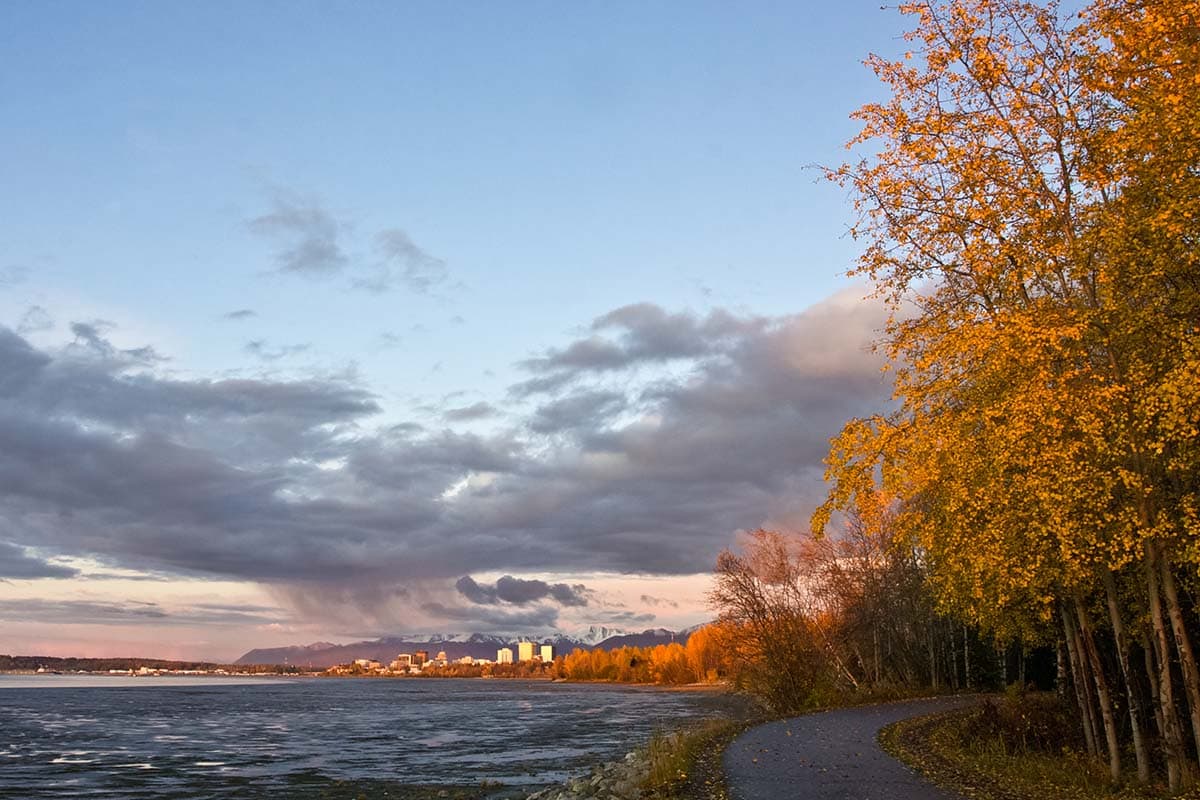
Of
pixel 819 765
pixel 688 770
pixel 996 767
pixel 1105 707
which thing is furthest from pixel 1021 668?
pixel 688 770

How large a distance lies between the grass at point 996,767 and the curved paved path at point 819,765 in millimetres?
695

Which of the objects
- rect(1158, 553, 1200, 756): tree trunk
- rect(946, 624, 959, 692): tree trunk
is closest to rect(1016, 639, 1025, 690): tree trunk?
rect(946, 624, 959, 692): tree trunk

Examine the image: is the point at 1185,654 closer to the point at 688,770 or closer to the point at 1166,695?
the point at 1166,695

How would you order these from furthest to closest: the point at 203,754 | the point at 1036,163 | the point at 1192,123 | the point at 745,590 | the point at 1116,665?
the point at 745,590
the point at 203,754
the point at 1116,665
the point at 1036,163
the point at 1192,123

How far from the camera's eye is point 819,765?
24.4m

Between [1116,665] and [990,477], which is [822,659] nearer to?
[1116,665]

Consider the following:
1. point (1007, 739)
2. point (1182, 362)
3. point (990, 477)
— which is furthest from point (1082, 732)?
point (1182, 362)

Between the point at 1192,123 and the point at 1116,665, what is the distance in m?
23.9

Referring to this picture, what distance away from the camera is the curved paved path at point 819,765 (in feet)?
66.0

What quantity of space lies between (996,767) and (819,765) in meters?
4.49

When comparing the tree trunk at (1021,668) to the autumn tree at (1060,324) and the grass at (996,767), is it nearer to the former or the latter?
A: the grass at (996,767)

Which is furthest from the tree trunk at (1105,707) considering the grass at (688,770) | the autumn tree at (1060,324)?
the grass at (688,770)

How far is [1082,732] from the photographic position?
97.6 feet

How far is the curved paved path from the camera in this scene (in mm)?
20109
